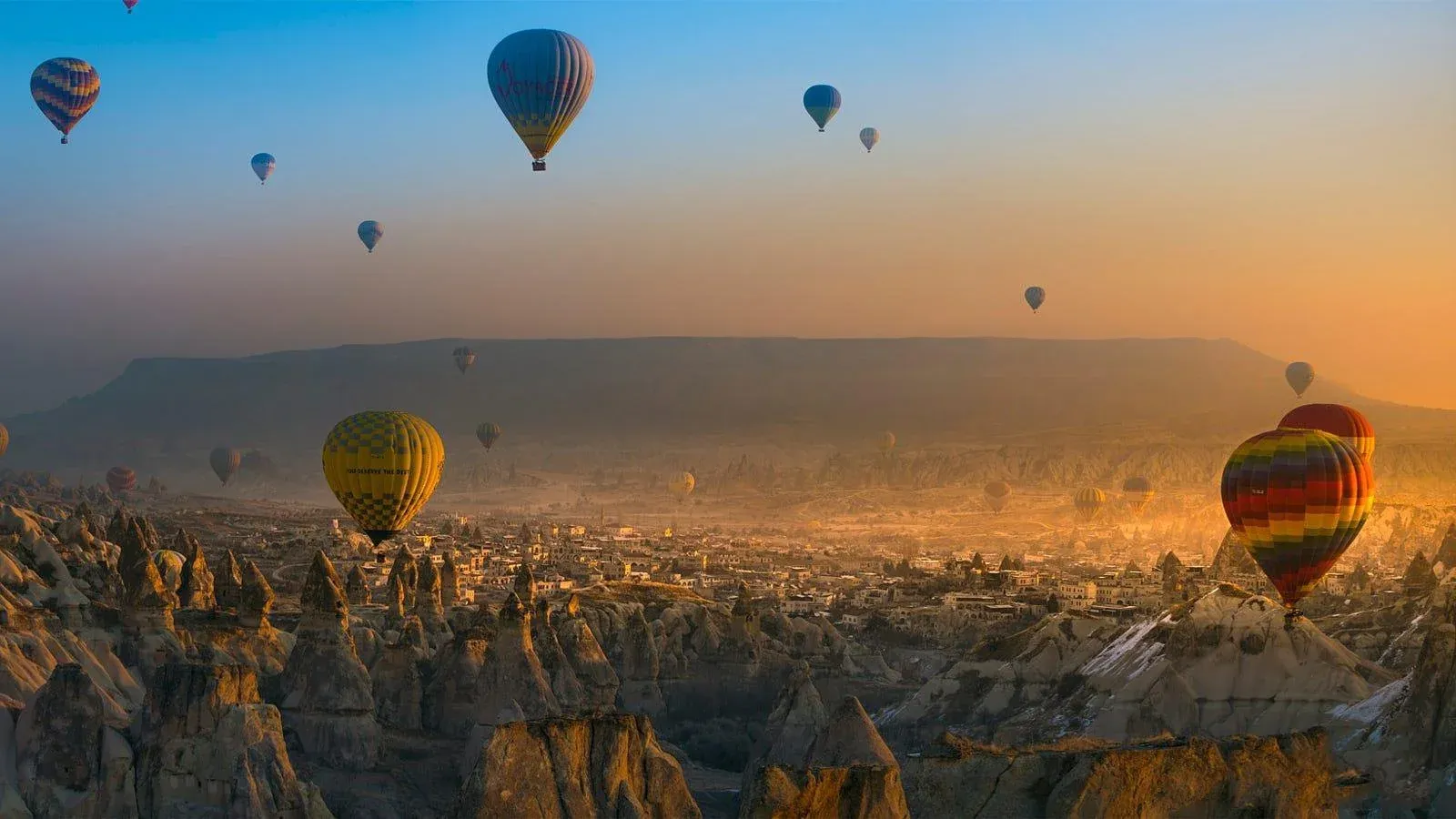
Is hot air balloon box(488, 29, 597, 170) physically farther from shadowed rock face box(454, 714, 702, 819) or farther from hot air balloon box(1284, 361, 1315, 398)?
hot air balloon box(1284, 361, 1315, 398)

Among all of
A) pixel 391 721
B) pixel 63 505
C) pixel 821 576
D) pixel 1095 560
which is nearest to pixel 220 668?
pixel 391 721

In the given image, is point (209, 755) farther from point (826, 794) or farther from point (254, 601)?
point (254, 601)

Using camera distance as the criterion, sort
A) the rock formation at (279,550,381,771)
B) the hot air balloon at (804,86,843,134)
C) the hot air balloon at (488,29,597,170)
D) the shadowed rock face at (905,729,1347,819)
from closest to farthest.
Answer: the shadowed rock face at (905,729,1347,819)
the rock formation at (279,550,381,771)
the hot air balloon at (488,29,597,170)
the hot air balloon at (804,86,843,134)

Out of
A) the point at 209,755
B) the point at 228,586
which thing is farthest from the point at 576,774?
the point at 228,586

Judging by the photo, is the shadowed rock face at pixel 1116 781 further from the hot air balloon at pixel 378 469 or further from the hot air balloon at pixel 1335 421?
the hot air balloon at pixel 1335 421

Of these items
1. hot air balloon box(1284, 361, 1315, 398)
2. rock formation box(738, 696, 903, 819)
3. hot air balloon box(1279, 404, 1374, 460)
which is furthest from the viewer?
hot air balloon box(1284, 361, 1315, 398)

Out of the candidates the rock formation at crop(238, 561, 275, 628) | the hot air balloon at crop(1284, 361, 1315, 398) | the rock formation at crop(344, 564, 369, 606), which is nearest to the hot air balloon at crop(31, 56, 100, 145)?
the rock formation at crop(344, 564, 369, 606)

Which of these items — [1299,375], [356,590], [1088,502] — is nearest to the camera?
[356,590]
